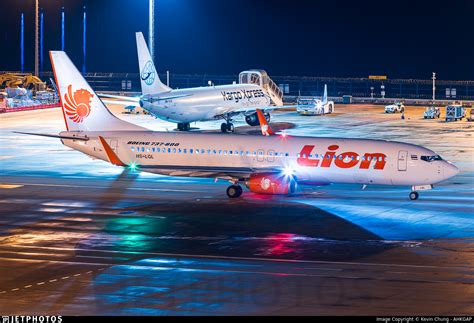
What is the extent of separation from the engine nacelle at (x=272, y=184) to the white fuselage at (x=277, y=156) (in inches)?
55.1

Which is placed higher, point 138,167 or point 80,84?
point 80,84

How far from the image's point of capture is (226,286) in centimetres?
3847

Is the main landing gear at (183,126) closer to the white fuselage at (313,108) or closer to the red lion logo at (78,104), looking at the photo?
the white fuselage at (313,108)

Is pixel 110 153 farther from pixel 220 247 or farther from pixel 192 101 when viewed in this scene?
pixel 192 101

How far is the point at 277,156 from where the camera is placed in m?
60.8

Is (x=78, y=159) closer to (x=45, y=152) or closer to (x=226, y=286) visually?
(x=45, y=152)

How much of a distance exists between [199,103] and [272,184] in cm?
4332

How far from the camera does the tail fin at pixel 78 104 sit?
65688 mm

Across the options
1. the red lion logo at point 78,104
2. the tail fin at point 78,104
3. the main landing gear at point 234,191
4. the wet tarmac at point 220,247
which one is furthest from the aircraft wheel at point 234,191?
the red lion logo at point 78,104

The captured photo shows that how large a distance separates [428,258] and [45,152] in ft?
157

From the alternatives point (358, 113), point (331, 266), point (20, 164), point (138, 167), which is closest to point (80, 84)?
point (138, 167)

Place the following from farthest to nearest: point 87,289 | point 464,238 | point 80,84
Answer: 1. point 80,84
2. point 464,238
3. point 87,289

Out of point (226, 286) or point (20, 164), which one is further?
point (20, 164)

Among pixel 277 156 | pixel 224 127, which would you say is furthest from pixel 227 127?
pixel 277 156
